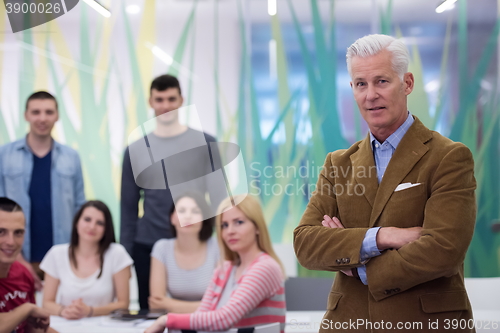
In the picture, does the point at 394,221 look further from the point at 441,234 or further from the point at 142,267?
the point at 142,267

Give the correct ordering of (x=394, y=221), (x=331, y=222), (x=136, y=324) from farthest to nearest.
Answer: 1. (x=136, y=324)
2. (x=331, y=222)
3. (x=394, y=221)

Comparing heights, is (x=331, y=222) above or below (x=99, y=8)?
below

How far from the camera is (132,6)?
3783 millimetres

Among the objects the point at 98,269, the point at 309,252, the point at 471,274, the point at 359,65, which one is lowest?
the point at 471,274

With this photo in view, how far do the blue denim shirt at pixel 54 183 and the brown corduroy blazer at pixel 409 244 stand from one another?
236 cm

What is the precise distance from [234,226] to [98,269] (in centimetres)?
99

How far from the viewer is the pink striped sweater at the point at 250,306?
2562 millimetres

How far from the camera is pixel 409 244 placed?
1682 mm

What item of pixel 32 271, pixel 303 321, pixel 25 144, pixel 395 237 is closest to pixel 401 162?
pixel 395 237

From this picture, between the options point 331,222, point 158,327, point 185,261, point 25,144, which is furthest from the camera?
point 25,144

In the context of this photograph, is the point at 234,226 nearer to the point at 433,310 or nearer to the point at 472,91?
the point at 433,310

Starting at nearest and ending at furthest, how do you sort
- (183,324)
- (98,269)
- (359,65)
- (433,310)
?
1. (433,310)
2. (359,65)
3. (183,324)
4. (98,269)

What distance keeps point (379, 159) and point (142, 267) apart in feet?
7.33

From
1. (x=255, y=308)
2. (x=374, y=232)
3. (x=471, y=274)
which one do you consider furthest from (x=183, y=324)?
(x=471, y=274)
